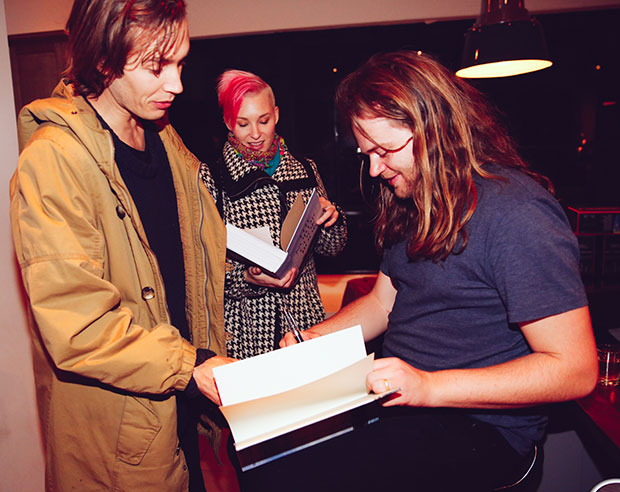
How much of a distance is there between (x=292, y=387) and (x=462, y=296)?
0.47m

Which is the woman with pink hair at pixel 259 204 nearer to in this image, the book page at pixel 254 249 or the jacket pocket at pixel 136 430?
the book page at pixel 254 249

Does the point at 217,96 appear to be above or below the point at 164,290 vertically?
above

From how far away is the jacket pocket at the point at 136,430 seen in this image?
120 cm

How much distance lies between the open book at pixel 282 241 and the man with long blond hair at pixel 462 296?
0.54 meters

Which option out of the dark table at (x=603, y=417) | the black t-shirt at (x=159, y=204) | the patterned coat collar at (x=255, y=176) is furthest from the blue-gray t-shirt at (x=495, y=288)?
the patterned coat collar at (x=255, y=176)

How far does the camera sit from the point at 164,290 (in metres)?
1.25

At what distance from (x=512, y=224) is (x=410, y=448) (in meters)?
0.55

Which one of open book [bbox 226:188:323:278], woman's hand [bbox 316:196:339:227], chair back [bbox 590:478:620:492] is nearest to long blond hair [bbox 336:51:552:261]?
chair back [bbox 590:478:620:492]

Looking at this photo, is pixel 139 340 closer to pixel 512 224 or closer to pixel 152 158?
pixel 152 158

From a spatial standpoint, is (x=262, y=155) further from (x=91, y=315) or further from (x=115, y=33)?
(x=91, y=315)

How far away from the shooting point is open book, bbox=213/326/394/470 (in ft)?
2.61

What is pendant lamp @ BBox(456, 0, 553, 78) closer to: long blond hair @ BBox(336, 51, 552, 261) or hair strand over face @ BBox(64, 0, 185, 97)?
long blond hair @ BBox(336, 51, 552, 261)

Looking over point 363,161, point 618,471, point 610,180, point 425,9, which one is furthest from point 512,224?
point 610,180

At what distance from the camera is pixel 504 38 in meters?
2.40
